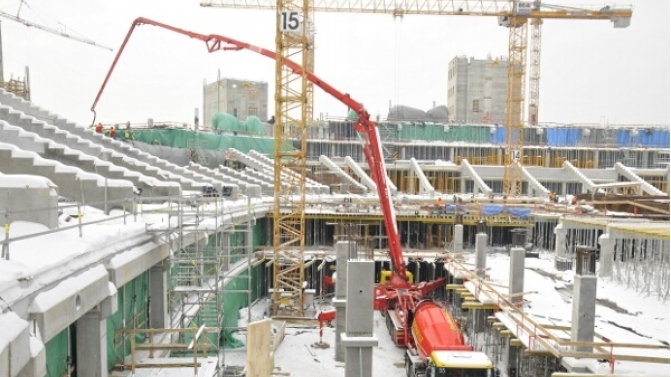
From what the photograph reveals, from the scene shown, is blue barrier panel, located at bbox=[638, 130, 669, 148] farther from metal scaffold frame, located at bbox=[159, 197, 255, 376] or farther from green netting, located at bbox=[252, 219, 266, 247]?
metal scaffold frame, located at bbox=[159, 197, 255, 376]

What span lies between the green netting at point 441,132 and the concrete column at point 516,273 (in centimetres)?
3181

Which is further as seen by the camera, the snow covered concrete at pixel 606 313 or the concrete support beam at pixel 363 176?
the concrete support beam at pixel 363 176

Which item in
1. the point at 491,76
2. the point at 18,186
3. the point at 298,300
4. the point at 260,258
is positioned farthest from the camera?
the point at 491,76

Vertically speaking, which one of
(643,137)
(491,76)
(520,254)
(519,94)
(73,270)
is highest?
(491,76)

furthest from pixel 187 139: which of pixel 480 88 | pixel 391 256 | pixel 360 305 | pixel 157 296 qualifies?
pixel 480 88

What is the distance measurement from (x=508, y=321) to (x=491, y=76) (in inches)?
2094

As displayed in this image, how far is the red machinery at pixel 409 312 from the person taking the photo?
10805mm

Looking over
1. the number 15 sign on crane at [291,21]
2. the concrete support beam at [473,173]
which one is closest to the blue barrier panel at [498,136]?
the concrete support beam at [473,173]

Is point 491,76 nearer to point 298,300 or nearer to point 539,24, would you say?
point 539,24

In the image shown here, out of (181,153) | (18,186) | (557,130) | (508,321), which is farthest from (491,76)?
(18,186)

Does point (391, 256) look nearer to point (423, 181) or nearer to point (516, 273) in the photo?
point (516, 273)

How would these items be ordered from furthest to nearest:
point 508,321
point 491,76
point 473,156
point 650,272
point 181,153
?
point 491,76 < point 473,156 < point 181,153 < point 650,272 < point 508,321

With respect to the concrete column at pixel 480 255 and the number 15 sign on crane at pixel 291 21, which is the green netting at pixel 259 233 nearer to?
the number 15 sign on crane at pixel 291 21

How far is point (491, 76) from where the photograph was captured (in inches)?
2395
